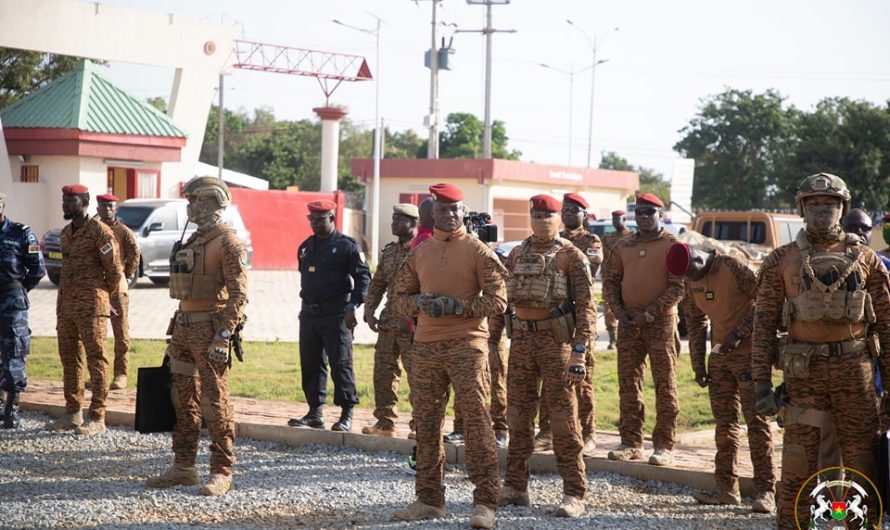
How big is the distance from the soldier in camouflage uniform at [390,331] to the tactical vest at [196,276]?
175 cm

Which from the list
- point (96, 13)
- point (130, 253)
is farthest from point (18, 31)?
point (130, 253)

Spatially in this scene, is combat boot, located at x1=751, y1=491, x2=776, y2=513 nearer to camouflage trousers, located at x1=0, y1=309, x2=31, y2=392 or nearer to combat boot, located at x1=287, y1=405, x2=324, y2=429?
combat boot, located at x1=287, y1=405, x2=324, y2=429

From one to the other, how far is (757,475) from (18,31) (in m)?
26.6

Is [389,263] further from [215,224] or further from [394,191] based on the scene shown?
[394,191]

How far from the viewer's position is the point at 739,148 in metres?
60.7

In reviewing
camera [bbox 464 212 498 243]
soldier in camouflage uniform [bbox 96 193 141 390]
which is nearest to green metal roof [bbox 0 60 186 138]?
soldier in camouflage uniform [bbox 96 193 141 390]

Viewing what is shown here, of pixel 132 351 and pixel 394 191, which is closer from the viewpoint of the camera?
pixel 132 351

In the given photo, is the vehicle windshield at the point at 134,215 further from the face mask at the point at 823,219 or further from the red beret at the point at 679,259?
the face mask at the point at 823,219

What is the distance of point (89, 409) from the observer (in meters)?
9.75

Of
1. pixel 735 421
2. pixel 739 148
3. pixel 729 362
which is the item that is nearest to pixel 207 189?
pixel 729 362

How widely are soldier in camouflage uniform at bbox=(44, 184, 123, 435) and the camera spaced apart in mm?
3396

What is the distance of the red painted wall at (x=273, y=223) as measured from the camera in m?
33.7

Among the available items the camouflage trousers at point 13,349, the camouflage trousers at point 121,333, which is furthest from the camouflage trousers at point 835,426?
the camouflage trousers at point 121,333

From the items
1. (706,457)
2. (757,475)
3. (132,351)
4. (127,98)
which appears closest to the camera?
(757,475)
